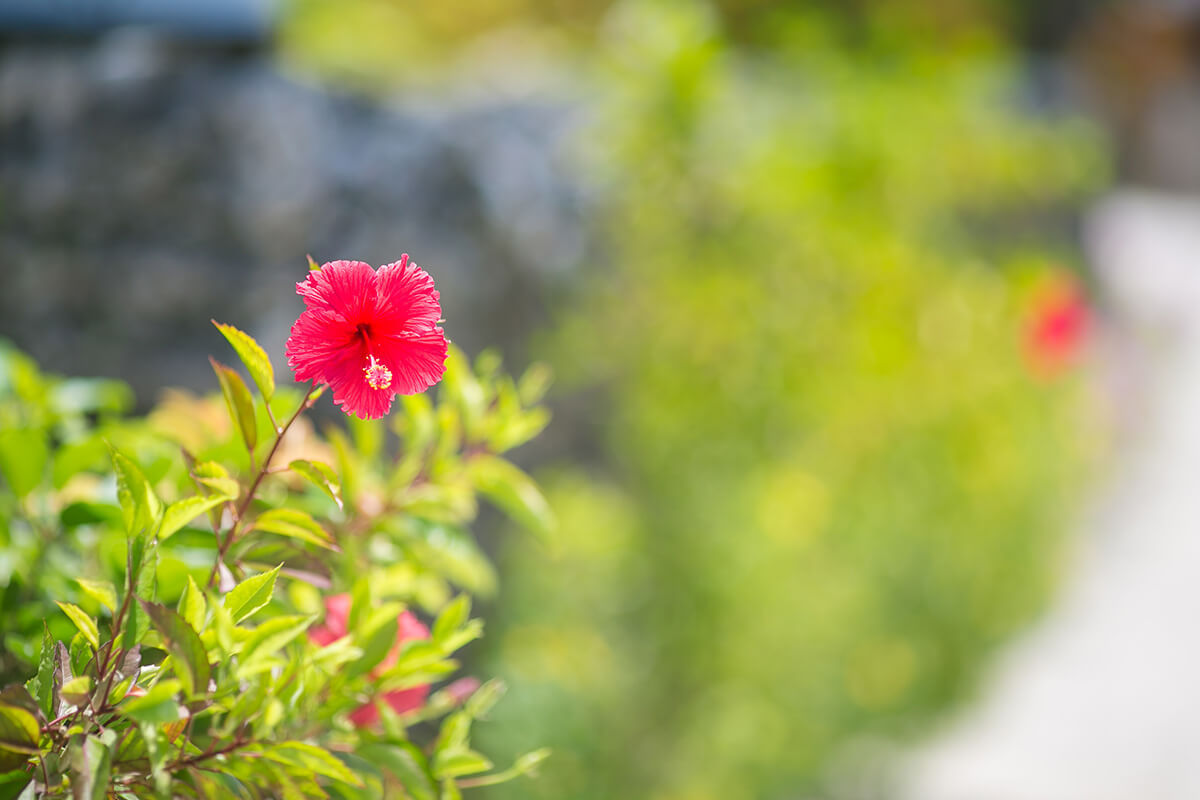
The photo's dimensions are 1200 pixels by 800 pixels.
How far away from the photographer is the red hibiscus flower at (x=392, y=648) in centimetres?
56

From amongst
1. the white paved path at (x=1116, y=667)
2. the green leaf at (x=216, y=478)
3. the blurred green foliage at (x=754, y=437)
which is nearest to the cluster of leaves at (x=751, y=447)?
the blurred green foliage at (x=754, y=437)

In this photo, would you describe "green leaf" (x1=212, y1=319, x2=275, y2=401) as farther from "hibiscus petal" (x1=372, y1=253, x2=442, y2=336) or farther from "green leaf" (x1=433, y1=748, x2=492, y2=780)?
"green leaf" (x1=433, y1=748, x2=492, y2=780)

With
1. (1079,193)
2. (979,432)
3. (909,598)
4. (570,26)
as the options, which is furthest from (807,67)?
(1079,193)

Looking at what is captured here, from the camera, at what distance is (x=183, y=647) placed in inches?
15.4

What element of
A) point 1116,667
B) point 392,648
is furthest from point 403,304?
point 1116,667

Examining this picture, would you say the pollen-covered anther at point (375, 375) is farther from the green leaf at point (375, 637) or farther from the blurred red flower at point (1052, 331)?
the blurred red flower at point (1052, 331)

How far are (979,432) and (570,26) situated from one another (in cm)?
311

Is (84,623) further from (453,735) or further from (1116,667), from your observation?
(1116,667)

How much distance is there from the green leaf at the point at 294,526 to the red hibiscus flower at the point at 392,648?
0.09 meters

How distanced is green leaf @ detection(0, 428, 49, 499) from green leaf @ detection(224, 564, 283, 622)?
11.8 inches

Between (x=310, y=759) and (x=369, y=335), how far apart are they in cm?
19

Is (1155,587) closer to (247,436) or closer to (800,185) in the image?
(800,185)

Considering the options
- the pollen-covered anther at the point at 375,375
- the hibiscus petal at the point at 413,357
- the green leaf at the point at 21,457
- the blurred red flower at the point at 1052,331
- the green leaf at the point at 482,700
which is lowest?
the green leaf at the point at 482,700

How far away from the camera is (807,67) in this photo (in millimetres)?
2781
